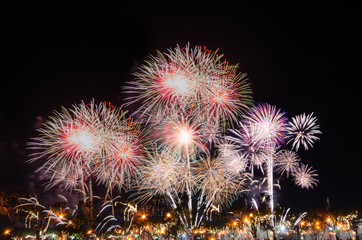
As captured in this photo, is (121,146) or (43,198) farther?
(43,198)

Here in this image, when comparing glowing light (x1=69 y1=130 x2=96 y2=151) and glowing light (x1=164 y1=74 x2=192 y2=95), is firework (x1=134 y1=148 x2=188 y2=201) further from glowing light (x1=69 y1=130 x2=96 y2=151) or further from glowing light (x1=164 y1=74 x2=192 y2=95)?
glowing light (x1=164 y1=74 x2=192 y2=95)

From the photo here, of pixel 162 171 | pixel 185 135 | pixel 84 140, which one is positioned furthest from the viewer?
pixel 162 171

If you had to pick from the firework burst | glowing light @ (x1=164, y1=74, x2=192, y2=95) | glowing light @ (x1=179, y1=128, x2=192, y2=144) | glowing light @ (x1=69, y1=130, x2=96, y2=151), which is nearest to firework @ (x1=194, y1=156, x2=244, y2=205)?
the firework burst

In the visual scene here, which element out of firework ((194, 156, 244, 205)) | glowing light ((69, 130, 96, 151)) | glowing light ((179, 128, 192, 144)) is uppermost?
glowing light ((179, 128, 192, 144))

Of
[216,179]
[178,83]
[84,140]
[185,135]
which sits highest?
[178,83]

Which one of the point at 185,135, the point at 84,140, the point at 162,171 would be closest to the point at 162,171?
the point at 162,171

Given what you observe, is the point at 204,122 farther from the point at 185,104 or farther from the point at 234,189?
the point at 234,189

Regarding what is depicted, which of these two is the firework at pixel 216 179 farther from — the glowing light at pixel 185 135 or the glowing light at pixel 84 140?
the glowing light at pixel 84 140

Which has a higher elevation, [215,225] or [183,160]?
[183,160]

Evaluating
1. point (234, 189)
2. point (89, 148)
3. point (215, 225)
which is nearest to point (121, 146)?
point (89, 148)

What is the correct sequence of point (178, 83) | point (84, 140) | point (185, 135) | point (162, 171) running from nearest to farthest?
point (178, 83), point (84, 140), point (185, 135), point (162, 171)

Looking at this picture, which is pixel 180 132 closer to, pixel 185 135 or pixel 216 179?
pixel 185 135
